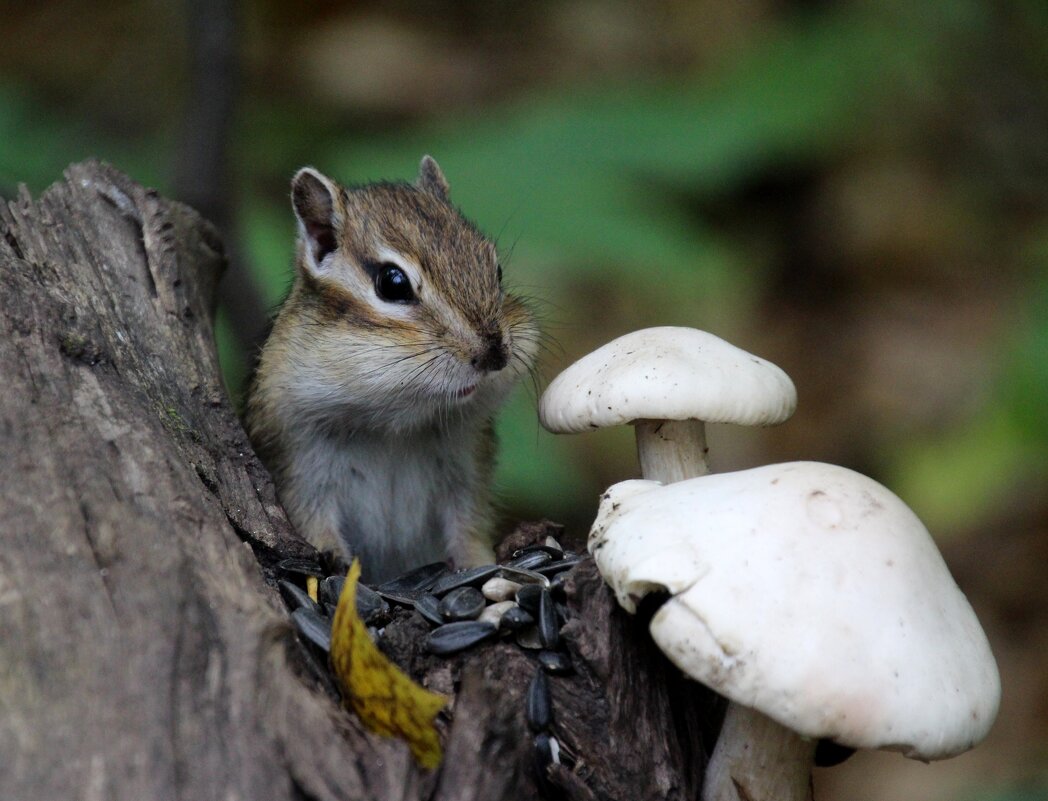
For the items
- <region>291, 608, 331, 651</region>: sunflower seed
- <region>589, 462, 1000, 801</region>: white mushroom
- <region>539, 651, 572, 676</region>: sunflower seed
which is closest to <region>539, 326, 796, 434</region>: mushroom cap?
<region>589, 462, 1000, 801</region>: white mushroom

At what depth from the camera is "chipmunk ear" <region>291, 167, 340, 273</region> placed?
4374 millimetres

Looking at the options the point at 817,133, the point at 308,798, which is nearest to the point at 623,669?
the point at 308,798

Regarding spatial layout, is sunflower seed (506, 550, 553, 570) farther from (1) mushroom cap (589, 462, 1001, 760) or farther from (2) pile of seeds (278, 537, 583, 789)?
(1) mushroom cap (589, 462, 1001, 760)

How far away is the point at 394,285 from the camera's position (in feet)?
13.5

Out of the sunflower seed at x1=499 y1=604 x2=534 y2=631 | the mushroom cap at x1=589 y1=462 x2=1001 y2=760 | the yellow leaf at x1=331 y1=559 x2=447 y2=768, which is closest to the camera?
the mushroom cap at x1=589 y1=462 x2=1001 y2=760

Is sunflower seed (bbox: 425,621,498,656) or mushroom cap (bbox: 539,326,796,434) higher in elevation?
mushroom cap (bbox: 539,326,796,434)

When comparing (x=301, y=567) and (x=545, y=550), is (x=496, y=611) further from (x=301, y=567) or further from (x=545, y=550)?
(x=301, y=567)

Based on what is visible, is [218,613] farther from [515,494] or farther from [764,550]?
[515,494]

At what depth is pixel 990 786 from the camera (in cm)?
622

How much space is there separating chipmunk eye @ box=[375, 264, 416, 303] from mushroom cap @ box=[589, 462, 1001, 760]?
1604 millimetres

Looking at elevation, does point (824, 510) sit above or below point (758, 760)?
above

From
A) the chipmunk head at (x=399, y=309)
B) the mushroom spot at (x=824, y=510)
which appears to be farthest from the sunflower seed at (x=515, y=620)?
the chipmunk head at (x=399, y=309)

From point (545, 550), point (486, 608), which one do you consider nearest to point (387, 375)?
point (545, 550)

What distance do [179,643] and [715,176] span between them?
19.0 feet
